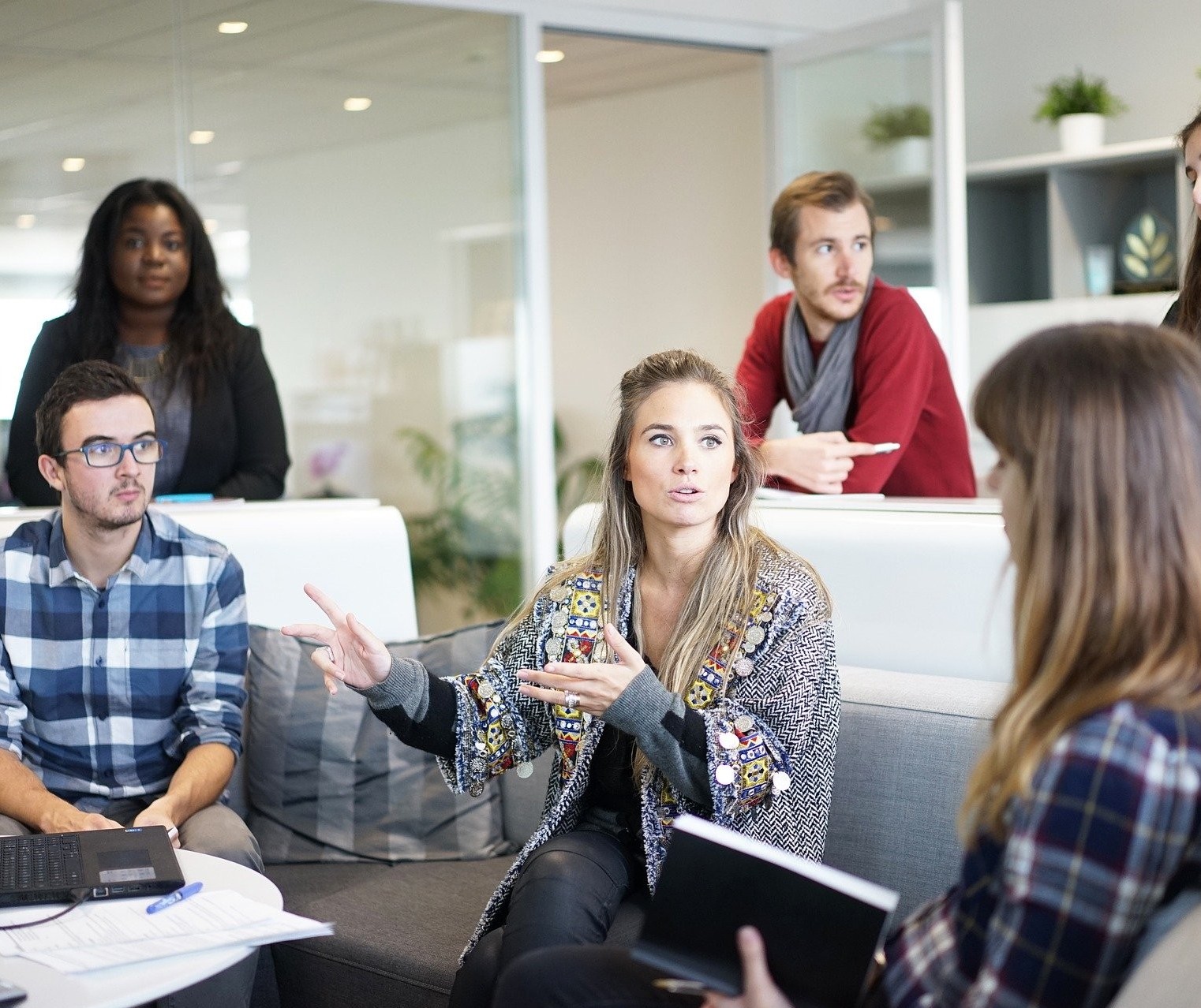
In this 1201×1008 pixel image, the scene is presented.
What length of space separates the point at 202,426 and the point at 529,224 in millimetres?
1818

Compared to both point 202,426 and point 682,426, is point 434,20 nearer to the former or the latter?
point 202,426

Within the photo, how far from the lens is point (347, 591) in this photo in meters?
2.88

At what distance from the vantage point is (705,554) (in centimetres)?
207

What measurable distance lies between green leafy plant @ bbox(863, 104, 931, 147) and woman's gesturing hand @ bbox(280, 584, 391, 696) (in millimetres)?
3497

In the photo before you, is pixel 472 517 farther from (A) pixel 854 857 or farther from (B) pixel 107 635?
(A) pixel 854 857

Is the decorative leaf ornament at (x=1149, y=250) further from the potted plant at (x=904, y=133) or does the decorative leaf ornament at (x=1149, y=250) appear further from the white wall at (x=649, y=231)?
the white wall at (x=649, y=231)

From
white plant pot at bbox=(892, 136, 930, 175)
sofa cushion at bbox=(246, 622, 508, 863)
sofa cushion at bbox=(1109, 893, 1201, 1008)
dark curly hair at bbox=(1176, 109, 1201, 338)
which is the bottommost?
sofa cushion at bbox=(246, 622, 508, 863)

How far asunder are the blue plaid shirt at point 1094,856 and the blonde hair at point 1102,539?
2 cm

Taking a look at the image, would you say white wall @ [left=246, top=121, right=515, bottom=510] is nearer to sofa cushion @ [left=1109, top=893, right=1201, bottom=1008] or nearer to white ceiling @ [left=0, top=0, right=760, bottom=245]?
white ceiling @ [left=0, top=0, right=760, bottom=245]

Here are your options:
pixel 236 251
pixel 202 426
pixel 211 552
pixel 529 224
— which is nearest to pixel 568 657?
pixel 211 552

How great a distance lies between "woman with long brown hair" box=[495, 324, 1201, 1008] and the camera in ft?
3.47

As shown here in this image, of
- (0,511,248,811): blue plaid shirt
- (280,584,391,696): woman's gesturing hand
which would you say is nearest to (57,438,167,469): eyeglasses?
(0,511,248,811): blue plaid shirt

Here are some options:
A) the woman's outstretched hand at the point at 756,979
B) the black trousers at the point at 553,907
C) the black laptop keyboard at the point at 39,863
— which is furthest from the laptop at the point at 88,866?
the woman's outstretched hand at the point at 756,979

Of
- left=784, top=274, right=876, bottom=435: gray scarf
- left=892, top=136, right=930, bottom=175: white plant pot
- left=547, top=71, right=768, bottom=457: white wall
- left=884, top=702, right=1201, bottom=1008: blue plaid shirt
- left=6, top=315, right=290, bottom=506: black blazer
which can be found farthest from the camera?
left=547, top=71, right=768, bottom=457: white wall
